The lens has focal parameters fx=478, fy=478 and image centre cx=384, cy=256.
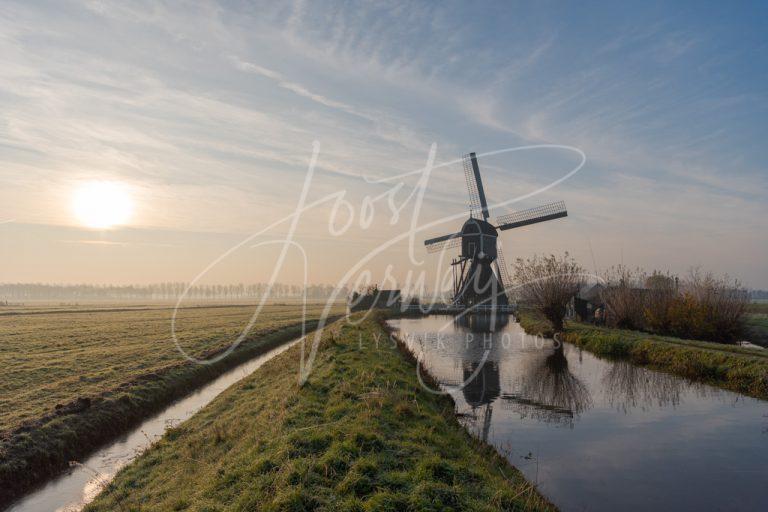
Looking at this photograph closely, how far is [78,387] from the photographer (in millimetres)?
16719

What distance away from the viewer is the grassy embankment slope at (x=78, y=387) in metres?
11.5

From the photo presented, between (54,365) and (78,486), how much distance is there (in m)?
12.5

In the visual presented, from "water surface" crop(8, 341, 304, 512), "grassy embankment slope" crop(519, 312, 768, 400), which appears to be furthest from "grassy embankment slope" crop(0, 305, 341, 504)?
"grassy embankment slope" crop(519, 312, 768, 400)

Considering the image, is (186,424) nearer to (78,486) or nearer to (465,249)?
(78,486)

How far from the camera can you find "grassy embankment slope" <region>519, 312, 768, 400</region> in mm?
16438

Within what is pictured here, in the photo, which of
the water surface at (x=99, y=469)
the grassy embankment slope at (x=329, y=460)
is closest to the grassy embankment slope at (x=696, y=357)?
the grassy embankment slope at (x=329, y=460)

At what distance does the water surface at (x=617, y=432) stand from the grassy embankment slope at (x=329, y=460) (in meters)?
1.30

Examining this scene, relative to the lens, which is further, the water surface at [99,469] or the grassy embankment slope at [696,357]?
the grassy embankment slope at [696,357]

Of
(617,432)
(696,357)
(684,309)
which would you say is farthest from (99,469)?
(684,309)

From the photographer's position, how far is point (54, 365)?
2066cm

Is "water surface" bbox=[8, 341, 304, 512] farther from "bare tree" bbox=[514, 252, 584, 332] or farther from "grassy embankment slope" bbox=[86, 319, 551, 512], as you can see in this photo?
"bare tree" bbox=[514, 252, 584, 332]

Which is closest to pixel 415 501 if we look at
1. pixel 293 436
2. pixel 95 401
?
pixel 293 436

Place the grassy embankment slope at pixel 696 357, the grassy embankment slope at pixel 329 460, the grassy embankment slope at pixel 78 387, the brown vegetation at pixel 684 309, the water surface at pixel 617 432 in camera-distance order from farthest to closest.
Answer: the brown vegetation at pixel 684 309, the grassy embankment slope at pixel 696 357, the grassy embankment slope at pixel 78 387, the water surface at pixel 617 432, the grassy embankment slope at pixel 329 460

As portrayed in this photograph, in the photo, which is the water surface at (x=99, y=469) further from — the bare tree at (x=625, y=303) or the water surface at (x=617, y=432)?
the bare tree at (x=625, y=303)
